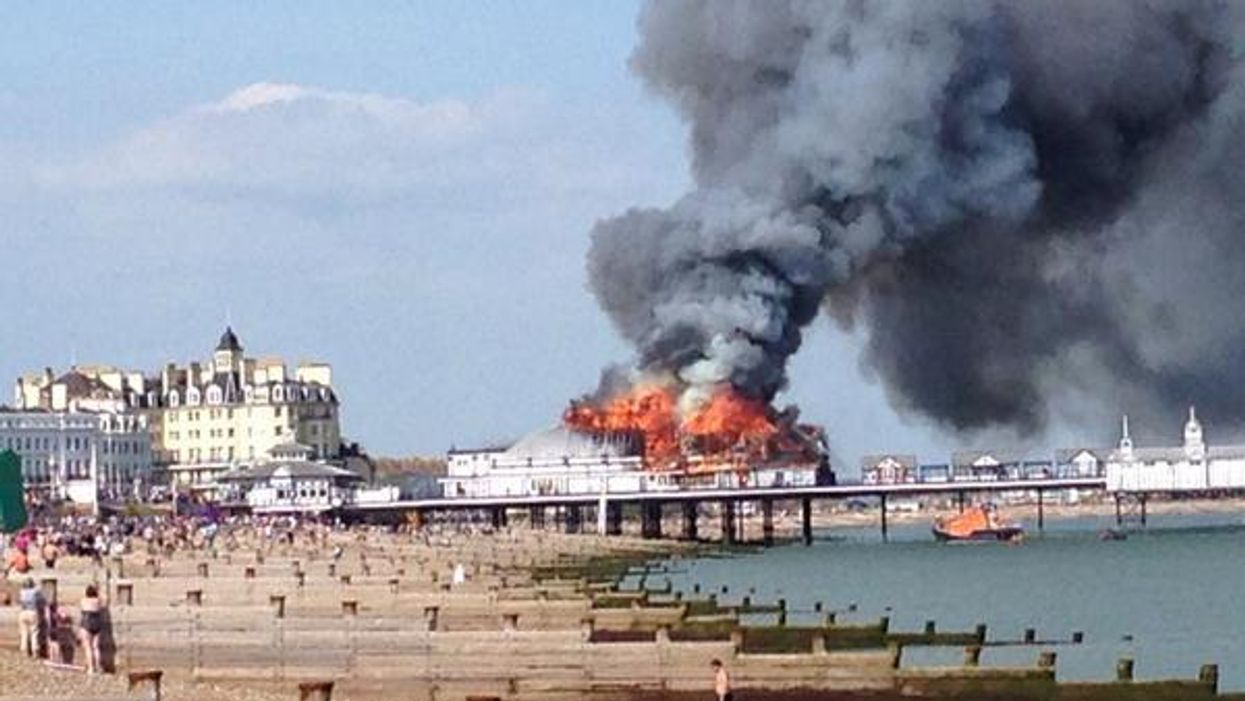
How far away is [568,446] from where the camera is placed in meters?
138

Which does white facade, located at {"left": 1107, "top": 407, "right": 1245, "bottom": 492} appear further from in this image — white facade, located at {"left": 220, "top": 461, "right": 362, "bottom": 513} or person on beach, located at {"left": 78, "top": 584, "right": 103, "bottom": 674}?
person on beach, located at {"left": 78, "top": 584, "right": 103, "bottom": 674}

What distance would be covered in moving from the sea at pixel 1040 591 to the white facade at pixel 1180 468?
23.0 ft

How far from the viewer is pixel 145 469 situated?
197 metres

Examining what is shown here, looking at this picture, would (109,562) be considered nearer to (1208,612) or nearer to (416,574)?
(416,574)

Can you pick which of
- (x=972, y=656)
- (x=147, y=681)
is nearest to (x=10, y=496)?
(x=972, y=656)

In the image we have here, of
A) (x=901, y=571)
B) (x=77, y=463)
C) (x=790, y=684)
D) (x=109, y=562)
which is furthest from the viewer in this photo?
(x=77, y=463)

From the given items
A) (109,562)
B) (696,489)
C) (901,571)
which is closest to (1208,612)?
(109,562)

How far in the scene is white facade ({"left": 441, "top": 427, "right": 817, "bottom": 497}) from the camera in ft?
422

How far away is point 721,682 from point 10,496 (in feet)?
140

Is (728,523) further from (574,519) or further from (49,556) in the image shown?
(49,556)

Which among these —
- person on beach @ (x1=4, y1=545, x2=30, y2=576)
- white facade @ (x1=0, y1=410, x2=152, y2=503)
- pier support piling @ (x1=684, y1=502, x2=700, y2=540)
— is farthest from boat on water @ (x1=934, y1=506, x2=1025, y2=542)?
person on beach @ (x1=4, y1=545, x2=30, y2=576)

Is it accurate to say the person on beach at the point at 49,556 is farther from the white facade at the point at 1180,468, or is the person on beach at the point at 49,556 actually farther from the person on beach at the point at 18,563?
the white facade at the point at 1180,468

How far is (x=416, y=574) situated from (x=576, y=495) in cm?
6917

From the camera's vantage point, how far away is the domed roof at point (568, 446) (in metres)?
133
